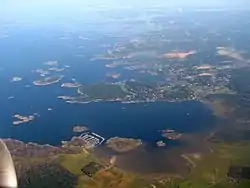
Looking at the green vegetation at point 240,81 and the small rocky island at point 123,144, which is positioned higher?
the green vegetation at point 240,81

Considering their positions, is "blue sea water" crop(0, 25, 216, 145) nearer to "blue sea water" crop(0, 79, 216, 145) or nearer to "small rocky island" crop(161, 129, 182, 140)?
"blue sea water" crop(0, 79, 216, 145)

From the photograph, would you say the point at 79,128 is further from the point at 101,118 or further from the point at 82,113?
the point at 82,113

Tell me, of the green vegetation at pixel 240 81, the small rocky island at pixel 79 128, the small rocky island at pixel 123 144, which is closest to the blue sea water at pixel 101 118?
the small rocky island at pixel 79 128

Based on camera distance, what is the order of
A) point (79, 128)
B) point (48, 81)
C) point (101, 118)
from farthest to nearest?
1. point (48, 81)
2. point (101, 118)
3. point (79, 128)

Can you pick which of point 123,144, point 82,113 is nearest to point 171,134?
point 123,144

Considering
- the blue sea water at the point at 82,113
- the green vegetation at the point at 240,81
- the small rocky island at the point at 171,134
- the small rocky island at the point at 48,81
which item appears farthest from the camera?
the small rocky island at the point at 48,81

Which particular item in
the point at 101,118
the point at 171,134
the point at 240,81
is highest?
the point at 240,81

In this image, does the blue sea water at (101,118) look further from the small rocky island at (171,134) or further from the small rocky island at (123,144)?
the small rocky island at (123,144)

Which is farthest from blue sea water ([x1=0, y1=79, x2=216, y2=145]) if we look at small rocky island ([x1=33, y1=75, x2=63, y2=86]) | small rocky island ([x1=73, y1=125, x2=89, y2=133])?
small rocky island ([x1=33, y1=75, x2=63, y2=86])

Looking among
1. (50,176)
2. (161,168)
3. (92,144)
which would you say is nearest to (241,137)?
(161,168)
